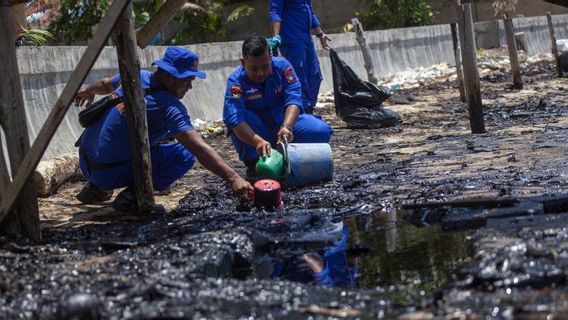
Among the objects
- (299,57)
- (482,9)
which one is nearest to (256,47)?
(299,57)

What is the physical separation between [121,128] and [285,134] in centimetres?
121

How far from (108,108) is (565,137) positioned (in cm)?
450

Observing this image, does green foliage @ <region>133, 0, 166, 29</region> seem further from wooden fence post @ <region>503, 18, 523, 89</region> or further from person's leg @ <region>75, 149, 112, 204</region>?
person's leg @ <region>75, 149, 112, 204</region>

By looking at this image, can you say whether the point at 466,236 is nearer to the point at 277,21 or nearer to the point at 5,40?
the point at 5,40

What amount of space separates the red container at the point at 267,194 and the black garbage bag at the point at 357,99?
221 inches

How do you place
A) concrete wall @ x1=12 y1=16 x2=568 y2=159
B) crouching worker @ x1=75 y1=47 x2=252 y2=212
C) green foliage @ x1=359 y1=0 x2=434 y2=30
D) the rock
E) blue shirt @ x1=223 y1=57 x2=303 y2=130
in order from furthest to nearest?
green foliage @ x1=359 y1=0 x2=434 y2=30, concrete wall @ x1=12 y1=16 x2=568 y2=159, blue shirt @ x1=223 y1=57 x2=303 y2=130, crouching worker @ x1=75 y1=47 x2=252 y2=212, the rock

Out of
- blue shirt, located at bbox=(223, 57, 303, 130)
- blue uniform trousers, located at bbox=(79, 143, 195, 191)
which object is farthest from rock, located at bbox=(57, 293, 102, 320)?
blue shirt, located at bbox=(223, 57, 303, 130)

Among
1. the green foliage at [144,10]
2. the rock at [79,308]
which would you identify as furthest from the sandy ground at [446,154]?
the green foliage at [144,10]

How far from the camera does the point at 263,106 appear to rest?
8625 millimetres

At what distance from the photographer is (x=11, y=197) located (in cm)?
623

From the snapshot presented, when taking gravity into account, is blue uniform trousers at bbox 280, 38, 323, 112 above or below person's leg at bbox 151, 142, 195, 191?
above

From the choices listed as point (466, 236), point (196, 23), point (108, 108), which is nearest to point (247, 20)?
point (196, 23)

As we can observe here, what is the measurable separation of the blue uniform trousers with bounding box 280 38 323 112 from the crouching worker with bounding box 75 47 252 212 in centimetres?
348

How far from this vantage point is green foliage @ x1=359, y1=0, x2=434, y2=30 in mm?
27484
